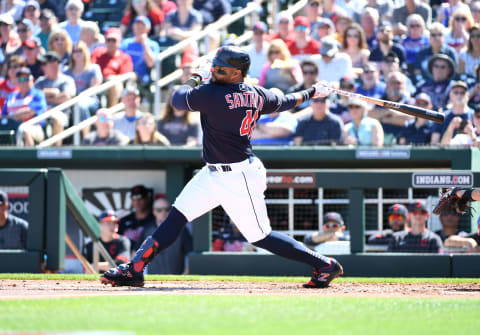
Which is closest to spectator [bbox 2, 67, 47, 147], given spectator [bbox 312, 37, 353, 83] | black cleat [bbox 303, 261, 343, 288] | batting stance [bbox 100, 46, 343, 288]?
spectator [bbox 312, 37, 353, 83]

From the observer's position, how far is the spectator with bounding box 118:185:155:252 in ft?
35.4

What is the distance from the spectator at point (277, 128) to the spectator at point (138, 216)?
1.51 metres

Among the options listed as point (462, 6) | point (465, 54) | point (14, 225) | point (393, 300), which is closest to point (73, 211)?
point (14, 225)

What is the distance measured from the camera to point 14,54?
1409 centimetres

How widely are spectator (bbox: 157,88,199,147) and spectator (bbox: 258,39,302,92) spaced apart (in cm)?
125

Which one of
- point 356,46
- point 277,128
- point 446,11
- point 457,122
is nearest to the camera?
point 457,122

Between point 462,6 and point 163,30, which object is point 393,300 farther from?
point 163,30

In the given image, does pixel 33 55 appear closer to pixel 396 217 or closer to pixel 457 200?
pixel 396 217

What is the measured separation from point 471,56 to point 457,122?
1702mm

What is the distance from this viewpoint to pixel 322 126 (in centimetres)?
1048

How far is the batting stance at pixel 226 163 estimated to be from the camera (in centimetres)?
A: 627

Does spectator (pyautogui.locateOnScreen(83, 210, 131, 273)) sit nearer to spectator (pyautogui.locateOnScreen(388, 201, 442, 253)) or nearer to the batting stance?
spectator (pyautogui.locateOnScreen(388, 201, 442, 253))

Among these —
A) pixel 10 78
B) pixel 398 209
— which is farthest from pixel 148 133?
pixel 398 209

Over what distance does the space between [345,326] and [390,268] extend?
430 centimetres
